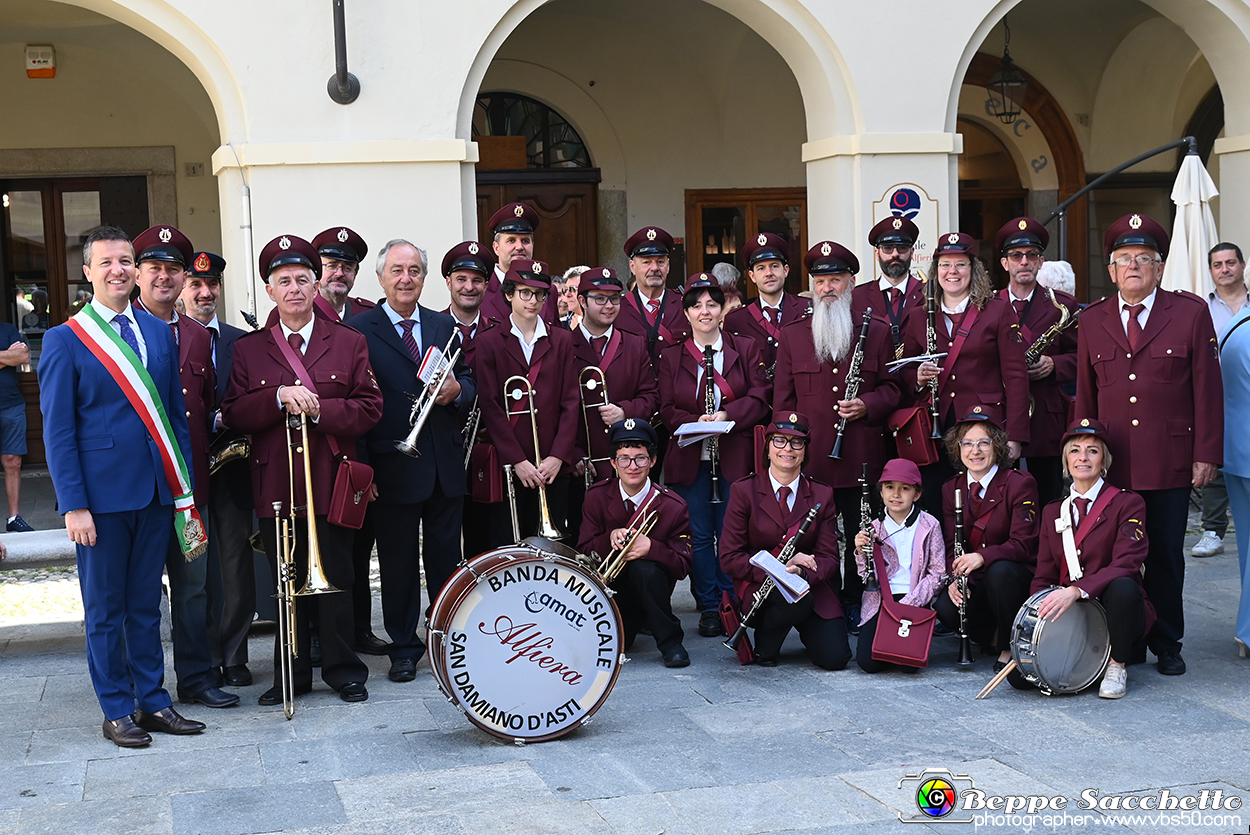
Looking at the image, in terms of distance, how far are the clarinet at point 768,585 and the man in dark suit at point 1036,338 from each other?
4.50ft

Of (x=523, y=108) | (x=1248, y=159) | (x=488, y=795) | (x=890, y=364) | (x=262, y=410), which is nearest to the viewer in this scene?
(x=488, y=795)

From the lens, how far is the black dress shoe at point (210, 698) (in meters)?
5.68

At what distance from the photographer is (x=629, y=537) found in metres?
6.09

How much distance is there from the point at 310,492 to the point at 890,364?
297cm

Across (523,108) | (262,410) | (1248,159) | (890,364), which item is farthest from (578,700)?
(523,108)

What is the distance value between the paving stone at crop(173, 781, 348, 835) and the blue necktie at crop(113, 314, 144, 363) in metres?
1.68

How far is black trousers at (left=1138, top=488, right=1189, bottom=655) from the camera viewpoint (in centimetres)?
596

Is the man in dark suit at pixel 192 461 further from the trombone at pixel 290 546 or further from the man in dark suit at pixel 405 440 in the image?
the man in dark suit at pixel 405 440

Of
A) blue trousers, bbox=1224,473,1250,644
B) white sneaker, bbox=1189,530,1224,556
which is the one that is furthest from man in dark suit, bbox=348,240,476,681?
white sneaker, bbox=1189,530,1224,556

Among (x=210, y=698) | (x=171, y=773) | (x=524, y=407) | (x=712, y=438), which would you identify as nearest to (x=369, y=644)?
(x=210, y=698)

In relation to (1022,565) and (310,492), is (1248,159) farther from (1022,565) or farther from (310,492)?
(310,492)

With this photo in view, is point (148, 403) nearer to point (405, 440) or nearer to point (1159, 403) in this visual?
point (405, 440)

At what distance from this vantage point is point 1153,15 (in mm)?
13156

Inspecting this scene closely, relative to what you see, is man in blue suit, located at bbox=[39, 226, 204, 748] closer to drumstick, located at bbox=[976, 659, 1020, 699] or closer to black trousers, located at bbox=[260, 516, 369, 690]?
black trousers, located at bbox=[260, 516, 369, 690]
